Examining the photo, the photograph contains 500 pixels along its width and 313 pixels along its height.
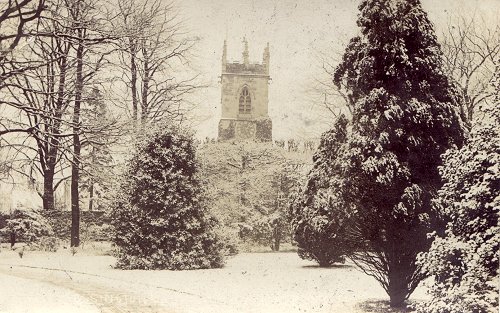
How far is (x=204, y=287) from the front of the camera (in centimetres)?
941

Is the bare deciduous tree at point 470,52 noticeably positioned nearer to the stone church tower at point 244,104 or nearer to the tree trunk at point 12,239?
the stone church tower at point 244,104

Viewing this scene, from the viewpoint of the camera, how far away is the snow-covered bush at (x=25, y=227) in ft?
49.3

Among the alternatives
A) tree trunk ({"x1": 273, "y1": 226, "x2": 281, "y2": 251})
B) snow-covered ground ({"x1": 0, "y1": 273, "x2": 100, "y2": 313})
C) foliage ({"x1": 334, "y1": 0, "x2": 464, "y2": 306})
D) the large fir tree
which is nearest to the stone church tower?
tree trunk ({"x1": 273, "y1": 226, "x2": 281, "y2": 251})

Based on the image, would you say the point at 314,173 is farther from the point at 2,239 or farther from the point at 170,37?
the point at 2,239

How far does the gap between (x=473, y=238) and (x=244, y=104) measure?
14.6 meters

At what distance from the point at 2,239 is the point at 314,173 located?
9644 mm

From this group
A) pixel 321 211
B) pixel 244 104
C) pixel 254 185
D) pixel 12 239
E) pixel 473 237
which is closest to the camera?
pixel 473 237

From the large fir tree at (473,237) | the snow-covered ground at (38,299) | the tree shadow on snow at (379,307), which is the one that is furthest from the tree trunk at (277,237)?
the large fir tree at (473,237)

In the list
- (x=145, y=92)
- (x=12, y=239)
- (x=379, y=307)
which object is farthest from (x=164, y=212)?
(x=145, y=92)

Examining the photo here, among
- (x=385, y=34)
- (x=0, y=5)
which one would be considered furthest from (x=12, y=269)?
(x=385, y=34)

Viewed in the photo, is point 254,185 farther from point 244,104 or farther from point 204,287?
point 204,287

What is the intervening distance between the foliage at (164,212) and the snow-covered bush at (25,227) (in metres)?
4.22

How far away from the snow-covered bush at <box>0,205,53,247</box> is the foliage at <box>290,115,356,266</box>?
785cm

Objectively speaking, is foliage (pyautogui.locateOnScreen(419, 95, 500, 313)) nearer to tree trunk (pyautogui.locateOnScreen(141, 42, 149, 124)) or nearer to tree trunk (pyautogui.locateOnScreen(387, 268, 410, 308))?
tree trunk (pyautogui.locateOnScreen(387, 268, 410, 308))
